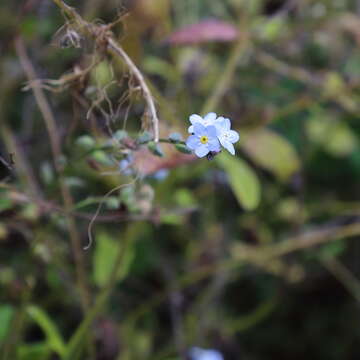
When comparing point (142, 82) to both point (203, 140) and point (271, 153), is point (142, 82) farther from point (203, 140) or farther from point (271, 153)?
point (271, 153)

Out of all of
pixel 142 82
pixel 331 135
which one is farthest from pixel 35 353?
pixel 331 135

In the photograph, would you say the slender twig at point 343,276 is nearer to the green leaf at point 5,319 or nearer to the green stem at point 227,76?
the green stem at point 227,76

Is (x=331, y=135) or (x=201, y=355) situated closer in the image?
(x=201, y=355)

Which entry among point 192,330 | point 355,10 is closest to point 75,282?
point 192,330

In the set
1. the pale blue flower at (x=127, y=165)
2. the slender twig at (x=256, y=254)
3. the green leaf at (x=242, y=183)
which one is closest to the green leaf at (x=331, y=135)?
the slender twig at (x=256, y=254)

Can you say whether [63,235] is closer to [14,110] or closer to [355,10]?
[14,110]
